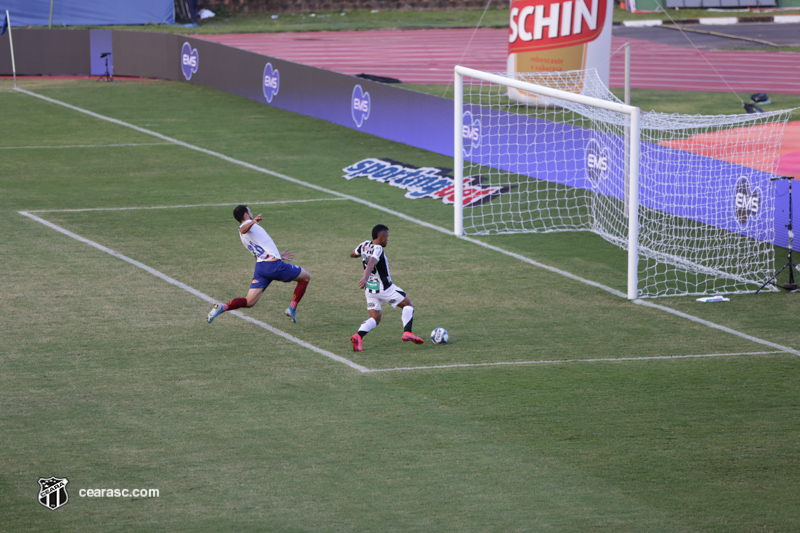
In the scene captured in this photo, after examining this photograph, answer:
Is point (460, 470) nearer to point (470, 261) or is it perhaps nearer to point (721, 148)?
point (470, 261)

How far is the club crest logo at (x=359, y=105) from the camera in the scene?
2683 cm

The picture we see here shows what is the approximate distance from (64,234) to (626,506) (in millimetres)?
12518

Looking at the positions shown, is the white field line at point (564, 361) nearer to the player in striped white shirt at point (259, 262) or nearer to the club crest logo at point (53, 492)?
the player in striped white shirt at point (259, 262)

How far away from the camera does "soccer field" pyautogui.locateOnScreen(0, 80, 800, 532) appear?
802 cm

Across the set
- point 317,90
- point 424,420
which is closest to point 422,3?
point 317,90

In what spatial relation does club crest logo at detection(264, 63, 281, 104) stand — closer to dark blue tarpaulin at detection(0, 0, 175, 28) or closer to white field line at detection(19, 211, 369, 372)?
white field line at detection(19, 211, 369, 372)

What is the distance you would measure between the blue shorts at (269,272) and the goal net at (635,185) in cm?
474

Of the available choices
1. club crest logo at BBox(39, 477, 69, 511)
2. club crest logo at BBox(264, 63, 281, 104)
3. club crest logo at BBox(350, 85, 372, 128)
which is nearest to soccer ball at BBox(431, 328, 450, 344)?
club crest logo at BBox(39, 477, 69, 511)

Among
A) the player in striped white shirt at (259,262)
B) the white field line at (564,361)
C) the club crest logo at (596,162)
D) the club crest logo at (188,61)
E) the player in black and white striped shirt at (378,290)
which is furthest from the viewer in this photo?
the club crest logo at (188,61)

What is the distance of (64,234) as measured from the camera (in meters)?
17.8

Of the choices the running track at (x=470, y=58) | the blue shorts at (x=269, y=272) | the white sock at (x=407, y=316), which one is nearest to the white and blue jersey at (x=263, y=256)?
the blue shorts at (x=269, y=272)

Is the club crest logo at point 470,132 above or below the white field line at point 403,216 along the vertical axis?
above

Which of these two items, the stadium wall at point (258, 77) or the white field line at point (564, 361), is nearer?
the white field line at point (564, 361)

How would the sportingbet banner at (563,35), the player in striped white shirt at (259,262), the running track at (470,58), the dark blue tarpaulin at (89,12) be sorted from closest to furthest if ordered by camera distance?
the player in striped white shirt at (259,262) → the sportingbet banner at (563,35) → the running track at (470,58) → the dark blue tarpaulin at (89,12)
